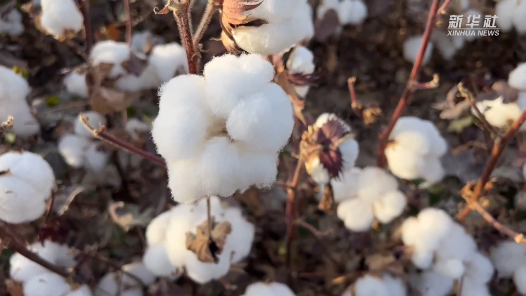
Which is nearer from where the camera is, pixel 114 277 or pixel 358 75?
pixel 114 277

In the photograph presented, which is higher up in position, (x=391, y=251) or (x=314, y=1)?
(x=314, y=1)

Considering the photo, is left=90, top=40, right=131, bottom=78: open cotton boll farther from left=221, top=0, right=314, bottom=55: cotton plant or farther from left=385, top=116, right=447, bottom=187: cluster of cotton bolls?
left=385, top=116, right=447, bottom=187: cluster of cotton bolls

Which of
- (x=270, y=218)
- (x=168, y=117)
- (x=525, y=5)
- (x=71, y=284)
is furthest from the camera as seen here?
(x=525, y=5)

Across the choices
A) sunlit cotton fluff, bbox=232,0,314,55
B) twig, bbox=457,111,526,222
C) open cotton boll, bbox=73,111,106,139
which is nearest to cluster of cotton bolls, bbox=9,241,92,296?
open cotton boll, bbox=73,111,106,139

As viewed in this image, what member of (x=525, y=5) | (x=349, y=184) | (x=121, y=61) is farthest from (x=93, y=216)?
(x=525, y=5)

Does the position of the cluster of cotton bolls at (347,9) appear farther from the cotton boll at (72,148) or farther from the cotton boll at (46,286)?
the cotton boll at (46,286)

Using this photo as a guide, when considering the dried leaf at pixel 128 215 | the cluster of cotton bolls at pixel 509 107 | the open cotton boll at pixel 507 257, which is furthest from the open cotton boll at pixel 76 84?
the open cotton boll at pixel 507 257

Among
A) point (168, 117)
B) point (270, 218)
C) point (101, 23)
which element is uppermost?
point (168, 117)

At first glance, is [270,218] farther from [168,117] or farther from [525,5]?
[525,5]
